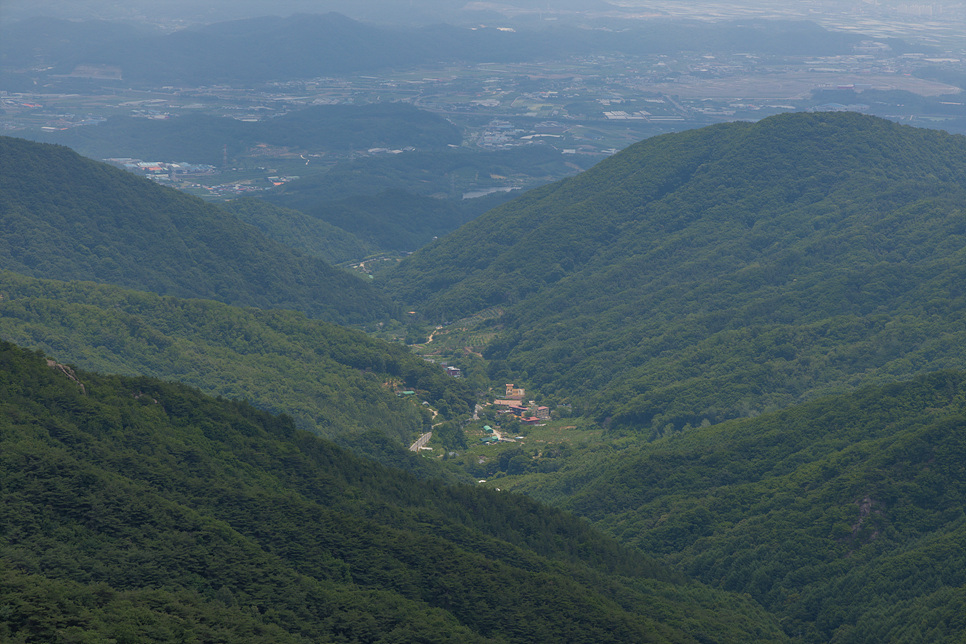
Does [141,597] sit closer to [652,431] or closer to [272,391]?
[272,391]

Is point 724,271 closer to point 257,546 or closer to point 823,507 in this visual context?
point 823,507

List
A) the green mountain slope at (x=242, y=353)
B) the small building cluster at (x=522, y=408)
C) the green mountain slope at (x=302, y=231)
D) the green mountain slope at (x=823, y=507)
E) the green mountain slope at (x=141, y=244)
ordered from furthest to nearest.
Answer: the green mountain slope at (x=302, y=231) → the green mountain slope at (x=141, y=244) → the small building cluster at (x=522, y=408) → the green mountain slope at (x=242, y=353) → the green mountain slope at (x=823, y=507)

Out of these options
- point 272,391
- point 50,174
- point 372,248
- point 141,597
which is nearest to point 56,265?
point 50,174

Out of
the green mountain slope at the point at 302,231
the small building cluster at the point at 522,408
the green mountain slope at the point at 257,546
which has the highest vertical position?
the green mountain slope at the point at 257,546

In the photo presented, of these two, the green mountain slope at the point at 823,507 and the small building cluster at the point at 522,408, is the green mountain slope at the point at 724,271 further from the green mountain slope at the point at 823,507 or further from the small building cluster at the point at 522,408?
the green mountain slope at the point at 823,507

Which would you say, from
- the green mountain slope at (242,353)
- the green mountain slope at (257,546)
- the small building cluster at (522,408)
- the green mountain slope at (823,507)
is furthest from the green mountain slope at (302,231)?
the green mountain slope at (257,546)

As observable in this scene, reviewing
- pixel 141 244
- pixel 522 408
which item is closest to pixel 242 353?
pixel 522 408
